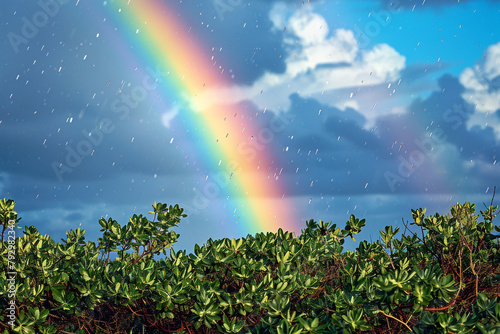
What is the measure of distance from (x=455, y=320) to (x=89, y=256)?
13.6ft

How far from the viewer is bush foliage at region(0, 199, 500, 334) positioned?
421cm

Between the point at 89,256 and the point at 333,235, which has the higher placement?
the point at 333,235

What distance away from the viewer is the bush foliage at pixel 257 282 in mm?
4215

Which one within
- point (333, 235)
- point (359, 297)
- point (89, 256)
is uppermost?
point (333, 235)

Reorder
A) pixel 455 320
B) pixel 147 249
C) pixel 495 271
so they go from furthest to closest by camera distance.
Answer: pixel 147 249, pixel 495 271, pixel 455 320

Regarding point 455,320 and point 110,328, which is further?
point 110,328

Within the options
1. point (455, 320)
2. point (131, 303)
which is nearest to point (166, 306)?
point (131, 303)

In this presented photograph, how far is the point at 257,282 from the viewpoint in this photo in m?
5.54

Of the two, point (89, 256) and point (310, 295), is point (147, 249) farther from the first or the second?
point (310, 295)

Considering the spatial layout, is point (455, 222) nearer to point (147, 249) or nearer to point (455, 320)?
point (455, 320)

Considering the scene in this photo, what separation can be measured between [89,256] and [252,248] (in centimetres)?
200

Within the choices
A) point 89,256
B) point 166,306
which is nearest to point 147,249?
point 89,256

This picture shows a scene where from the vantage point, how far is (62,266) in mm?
5762

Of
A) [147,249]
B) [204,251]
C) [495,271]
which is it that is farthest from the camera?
[147,249]
